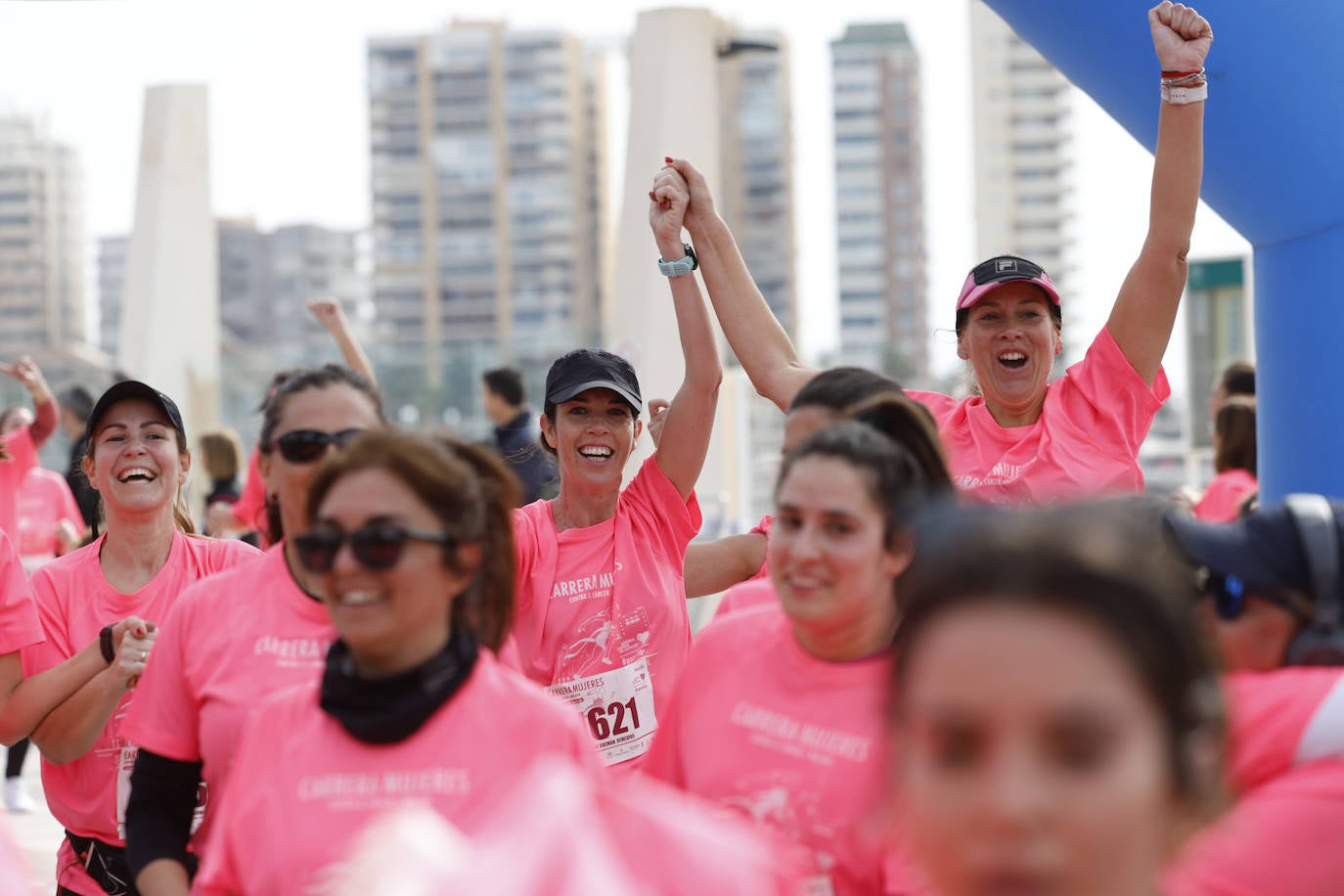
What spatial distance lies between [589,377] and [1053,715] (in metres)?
2.69

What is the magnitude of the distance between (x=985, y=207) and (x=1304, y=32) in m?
105

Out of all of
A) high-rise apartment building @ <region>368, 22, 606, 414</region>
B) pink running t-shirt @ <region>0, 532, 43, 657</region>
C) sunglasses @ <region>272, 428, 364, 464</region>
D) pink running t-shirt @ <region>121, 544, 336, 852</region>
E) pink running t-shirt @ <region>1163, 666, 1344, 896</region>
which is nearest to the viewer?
pink running t-shirt @ <region>1163, 666, 1344, 896</region>

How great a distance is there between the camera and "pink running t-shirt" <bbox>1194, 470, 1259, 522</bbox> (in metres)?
5.70

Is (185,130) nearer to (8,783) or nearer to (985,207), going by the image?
(8,783)

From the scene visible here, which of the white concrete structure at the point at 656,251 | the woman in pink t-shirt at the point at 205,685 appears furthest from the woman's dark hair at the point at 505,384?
the woman in pink t-shirt at the point at 205,685

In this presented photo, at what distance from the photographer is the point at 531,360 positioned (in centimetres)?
2227

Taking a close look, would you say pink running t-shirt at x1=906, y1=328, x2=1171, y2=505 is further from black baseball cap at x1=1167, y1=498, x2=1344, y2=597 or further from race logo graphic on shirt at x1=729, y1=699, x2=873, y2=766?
black baseball cap at x1=1167, y1=498, x2=1344, y2=597

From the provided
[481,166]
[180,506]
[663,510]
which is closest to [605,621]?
[663,510]

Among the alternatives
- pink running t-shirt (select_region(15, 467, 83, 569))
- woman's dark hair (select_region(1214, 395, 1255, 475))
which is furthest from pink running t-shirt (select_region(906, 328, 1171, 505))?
pink running t-shirt (select_region(15, 467, 83, 569))

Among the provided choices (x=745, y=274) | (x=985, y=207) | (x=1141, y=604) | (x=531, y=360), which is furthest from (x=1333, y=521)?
(x=985, y=207)

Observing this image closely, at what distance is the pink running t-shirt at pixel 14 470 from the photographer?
24.5ft

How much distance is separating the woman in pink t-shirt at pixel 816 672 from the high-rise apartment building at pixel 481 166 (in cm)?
9130

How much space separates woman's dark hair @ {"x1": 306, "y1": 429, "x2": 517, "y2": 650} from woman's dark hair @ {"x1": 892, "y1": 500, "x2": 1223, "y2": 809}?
3.68 ft

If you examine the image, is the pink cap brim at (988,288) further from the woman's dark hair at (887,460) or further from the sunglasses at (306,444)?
the sunglasses at (306,444)
